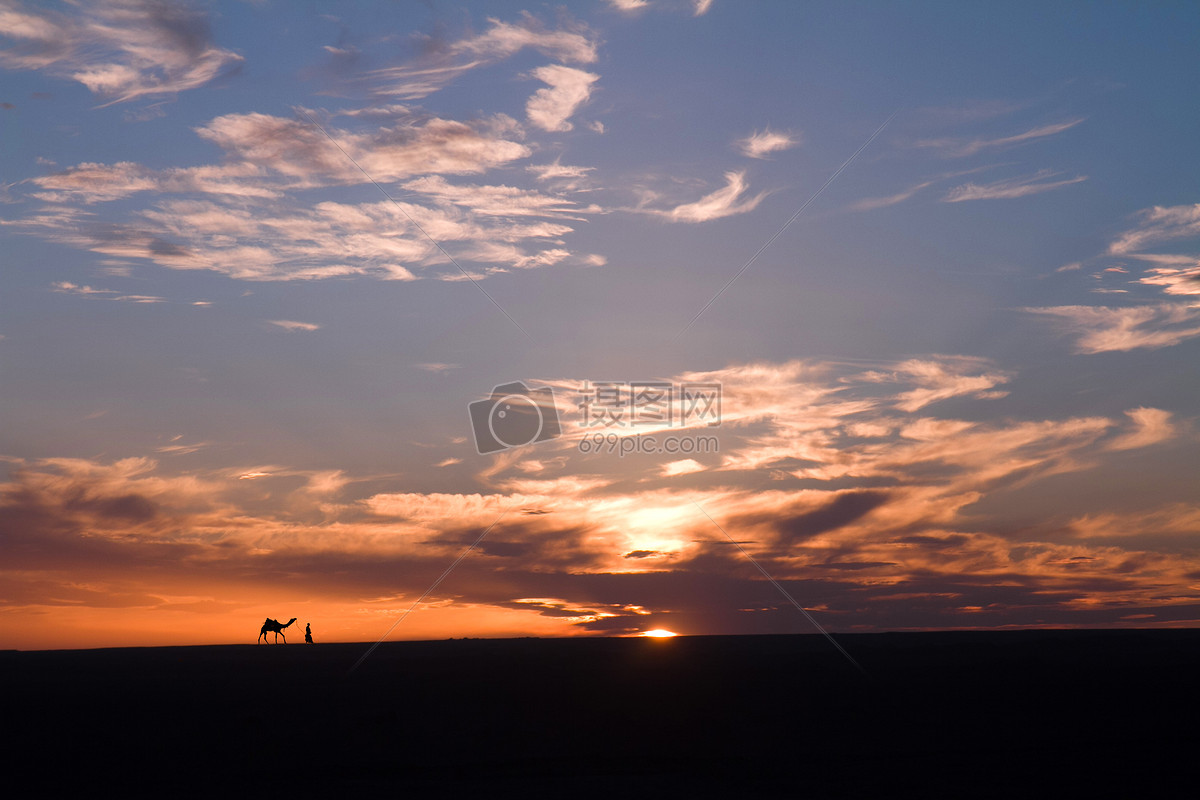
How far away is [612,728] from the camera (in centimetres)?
2880

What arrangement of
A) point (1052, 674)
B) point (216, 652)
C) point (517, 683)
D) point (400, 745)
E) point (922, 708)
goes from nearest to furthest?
point (400, 745) → point (922, 708) → point (517, 683) → point (1052, 674) → point (216, 652)

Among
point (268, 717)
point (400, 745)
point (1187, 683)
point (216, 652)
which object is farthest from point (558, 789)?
point (216, 652)

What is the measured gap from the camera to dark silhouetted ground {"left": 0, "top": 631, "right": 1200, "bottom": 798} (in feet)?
76.0

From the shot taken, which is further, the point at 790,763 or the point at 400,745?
the point at 400,745

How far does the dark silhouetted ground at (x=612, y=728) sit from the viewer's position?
23.2m

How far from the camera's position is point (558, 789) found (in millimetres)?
22125

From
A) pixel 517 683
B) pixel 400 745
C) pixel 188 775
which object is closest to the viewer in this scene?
pixel 188 775

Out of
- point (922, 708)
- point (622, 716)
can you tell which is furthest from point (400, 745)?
point (922, 708)

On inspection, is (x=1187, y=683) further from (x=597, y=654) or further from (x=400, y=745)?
(x=400, y=745)

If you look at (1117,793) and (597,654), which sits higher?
(597,654)

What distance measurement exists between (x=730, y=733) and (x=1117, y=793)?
10.7m

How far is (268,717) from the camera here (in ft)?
96.7

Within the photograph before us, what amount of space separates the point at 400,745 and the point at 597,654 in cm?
2202

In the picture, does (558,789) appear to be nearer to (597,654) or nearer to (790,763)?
(790,763)
